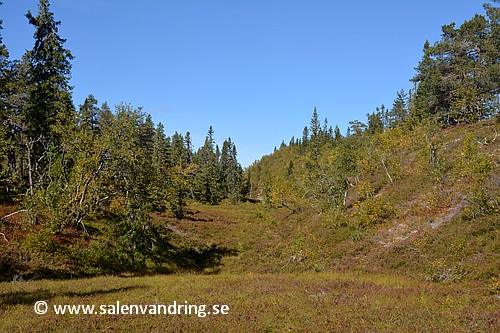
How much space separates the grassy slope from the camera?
10.5m

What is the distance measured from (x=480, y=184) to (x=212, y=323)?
22.9 meters

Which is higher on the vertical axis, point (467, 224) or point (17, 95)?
point (17, 95)

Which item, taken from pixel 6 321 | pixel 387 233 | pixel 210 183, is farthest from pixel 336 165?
pixel 210 183

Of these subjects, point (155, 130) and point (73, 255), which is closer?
point (73, 255)

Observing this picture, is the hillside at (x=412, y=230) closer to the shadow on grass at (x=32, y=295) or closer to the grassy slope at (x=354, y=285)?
the grassy slope at (x=354, y=285)

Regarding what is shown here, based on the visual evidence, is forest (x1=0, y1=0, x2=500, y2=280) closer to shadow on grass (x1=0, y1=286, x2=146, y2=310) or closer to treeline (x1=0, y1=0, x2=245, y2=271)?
treeline (x1=0, y1=0, x2=245, y2=271)

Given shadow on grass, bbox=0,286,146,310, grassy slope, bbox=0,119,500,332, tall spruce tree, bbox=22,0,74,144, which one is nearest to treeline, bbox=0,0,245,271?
tall spruce tree, bbox=22,0,74,144

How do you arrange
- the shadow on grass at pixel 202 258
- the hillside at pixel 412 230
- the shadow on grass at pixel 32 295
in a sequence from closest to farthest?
the shadow on grass at pixel 32 295 → the hillside at pixel 412 230 → the shadow on grass at pixel 202 258

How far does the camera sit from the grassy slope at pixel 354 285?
1048cm

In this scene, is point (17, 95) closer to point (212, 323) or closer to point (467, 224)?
point (212, 323)

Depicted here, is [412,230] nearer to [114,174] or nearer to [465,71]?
[114,174]

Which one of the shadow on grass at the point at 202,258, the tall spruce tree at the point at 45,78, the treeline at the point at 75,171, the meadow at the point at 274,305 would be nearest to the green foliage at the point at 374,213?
the meadow at the point at 274,305

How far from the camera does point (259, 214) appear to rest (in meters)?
69.3

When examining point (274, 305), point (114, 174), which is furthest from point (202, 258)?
point (274, 305)
